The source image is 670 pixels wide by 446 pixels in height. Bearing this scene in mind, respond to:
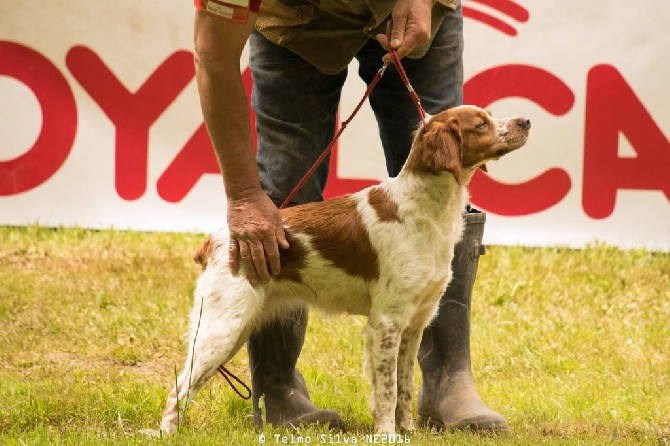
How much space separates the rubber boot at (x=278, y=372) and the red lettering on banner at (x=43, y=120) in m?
3.40

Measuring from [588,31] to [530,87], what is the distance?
0.47m

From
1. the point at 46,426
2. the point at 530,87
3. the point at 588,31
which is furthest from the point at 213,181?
the point at 46,426

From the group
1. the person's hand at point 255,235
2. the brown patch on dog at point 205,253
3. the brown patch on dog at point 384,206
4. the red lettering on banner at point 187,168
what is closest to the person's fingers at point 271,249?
the person's hand at point 255,235

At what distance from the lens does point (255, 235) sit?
3.45 m

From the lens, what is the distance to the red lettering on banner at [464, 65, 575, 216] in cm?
661

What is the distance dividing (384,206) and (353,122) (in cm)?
324

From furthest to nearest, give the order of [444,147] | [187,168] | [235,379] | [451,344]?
[187,168]
[235,379]
[451,344]
[444,147]

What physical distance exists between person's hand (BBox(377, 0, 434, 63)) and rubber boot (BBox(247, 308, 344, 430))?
100cm

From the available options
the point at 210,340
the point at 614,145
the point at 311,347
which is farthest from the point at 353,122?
the point at 210,340

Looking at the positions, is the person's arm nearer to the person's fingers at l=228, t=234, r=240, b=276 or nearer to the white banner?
the person's fingers at l=228, t=234, r=240, b=276

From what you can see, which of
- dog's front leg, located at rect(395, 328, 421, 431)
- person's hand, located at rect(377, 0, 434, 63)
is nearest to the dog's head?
person's hand, located at rect(377, 0, 434, 63)

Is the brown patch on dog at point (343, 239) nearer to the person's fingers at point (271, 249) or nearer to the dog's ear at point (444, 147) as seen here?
the person's fingers at point (271, 249)

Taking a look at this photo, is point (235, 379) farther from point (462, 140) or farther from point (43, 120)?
point (43, 120)

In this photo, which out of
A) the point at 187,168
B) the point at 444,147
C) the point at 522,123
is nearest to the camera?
the point at 444,147
